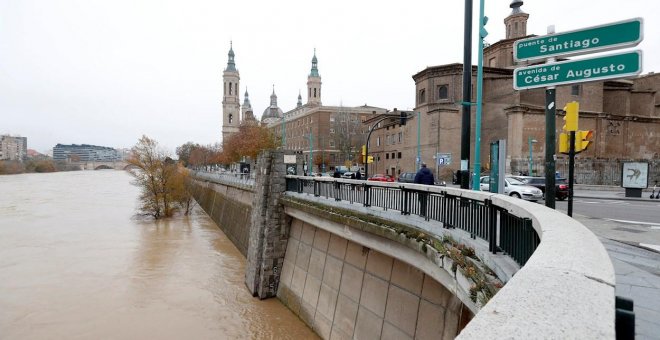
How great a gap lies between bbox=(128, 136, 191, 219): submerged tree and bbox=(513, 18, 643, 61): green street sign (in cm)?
3652

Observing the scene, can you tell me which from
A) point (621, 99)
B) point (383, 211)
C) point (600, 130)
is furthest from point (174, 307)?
point (621, 99)

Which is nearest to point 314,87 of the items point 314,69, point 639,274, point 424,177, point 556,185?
point 314,69

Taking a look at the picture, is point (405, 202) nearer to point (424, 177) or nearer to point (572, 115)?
point (424, 177)

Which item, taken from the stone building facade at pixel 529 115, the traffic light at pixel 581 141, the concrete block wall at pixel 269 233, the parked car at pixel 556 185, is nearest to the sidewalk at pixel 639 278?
the traffic light at pixel 581 141

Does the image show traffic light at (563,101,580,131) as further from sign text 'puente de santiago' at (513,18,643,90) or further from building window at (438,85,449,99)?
building window at (438,85,449,99)

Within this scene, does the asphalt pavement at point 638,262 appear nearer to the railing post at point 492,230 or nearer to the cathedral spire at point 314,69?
the railing post at point 492,230

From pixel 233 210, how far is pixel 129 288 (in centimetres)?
1209

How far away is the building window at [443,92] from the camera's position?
147 ft

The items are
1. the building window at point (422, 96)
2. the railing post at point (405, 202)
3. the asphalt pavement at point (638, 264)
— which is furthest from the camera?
the building window at point (422, 96)

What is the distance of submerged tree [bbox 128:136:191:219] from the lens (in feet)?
122

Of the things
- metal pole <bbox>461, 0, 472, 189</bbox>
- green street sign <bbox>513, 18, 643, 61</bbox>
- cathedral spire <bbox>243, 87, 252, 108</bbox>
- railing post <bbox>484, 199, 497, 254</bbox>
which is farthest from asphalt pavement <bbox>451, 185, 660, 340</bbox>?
cathedral spire <bbox>243, 87, 252, 108</bbox>

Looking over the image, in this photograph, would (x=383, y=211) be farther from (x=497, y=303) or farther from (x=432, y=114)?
(x=432, y=114)

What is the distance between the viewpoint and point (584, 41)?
5.43 metres

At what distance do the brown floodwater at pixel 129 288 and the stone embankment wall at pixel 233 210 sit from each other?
854mm
